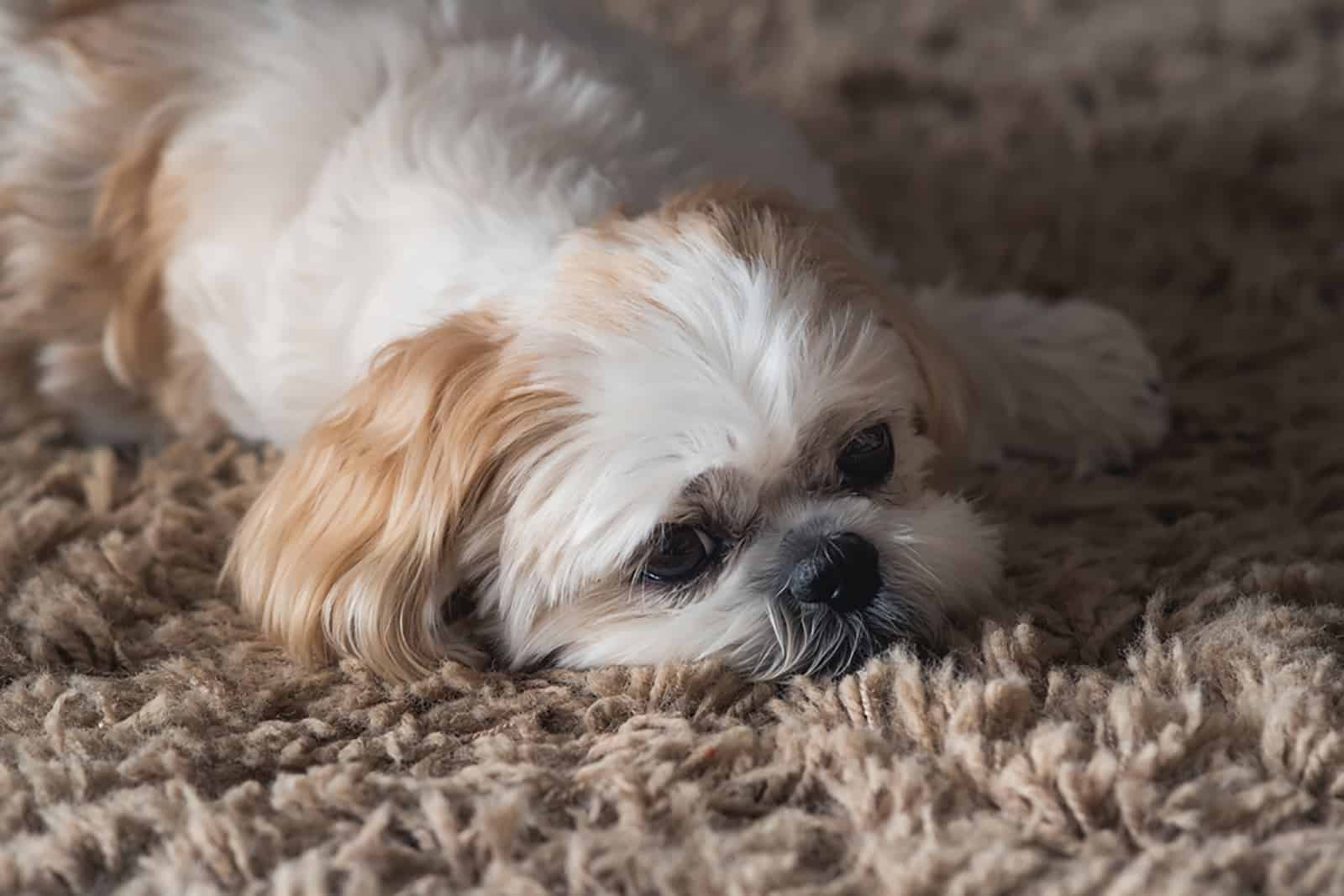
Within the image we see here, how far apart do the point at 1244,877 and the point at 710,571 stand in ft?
1.79

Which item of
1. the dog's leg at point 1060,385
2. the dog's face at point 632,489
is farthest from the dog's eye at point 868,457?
the dog's leg at point 1060,385

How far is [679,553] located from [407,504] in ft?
0.82

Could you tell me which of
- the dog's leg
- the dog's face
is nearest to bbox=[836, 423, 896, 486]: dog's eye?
the dog's face

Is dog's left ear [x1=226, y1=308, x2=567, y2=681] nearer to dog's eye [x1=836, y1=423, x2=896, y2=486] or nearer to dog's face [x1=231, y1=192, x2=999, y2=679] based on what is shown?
Answer: dog's face [x1=231, y1=192, x2=999, y2=679]

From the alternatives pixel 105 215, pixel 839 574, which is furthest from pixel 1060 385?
pixel 105 215

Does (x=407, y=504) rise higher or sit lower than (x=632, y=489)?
lower

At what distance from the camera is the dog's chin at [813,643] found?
1.36 metres

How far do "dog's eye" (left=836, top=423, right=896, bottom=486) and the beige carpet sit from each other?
0.18m

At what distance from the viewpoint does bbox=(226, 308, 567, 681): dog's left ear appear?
1356 millimetres

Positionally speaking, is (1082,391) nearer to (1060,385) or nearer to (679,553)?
Answer: (1060,385)

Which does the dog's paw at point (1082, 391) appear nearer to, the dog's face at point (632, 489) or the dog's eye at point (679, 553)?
the dog's face at point (632, 489)

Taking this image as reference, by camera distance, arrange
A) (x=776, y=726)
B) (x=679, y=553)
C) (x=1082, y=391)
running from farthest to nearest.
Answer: (x=1082, y=391) → (x=679, y=553) → (x=776, y=726)

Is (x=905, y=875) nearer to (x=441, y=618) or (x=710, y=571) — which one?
(x=710, y=571)

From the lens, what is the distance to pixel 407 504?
137 centimetres
